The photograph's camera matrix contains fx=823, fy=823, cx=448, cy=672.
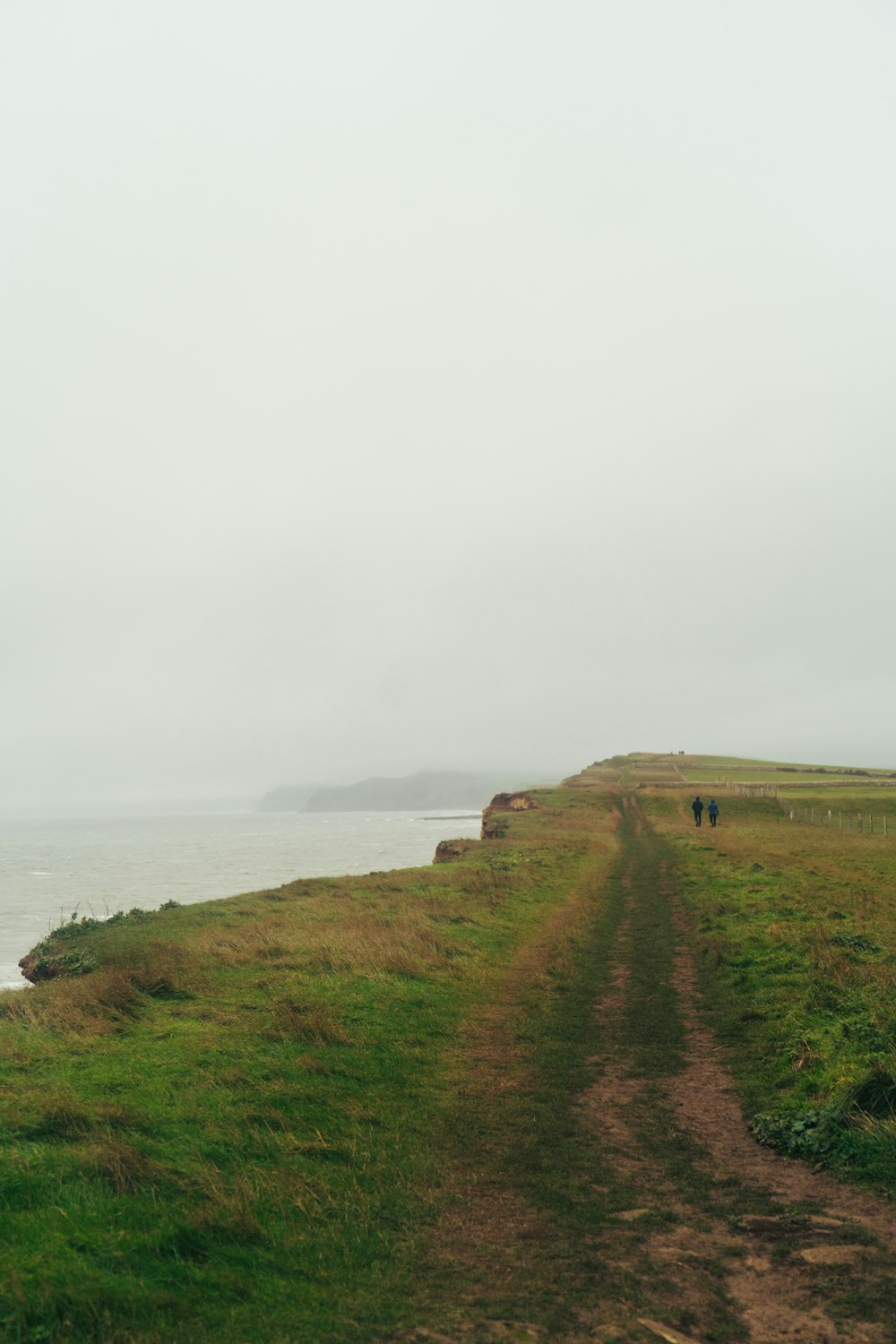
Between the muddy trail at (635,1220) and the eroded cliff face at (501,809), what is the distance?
141 ft

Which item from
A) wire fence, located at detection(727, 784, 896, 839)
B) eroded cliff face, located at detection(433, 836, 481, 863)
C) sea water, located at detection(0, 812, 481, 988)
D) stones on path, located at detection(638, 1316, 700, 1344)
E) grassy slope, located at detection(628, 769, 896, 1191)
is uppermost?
Result: stones on path, located at detection(638, 1316, 700, 1344)

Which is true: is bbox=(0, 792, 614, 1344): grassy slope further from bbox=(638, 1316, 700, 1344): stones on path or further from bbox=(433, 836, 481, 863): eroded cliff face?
bbox=(433, 836, 481, 863): eroded cliff face

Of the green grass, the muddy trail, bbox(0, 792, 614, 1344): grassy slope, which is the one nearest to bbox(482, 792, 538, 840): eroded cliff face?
the green grass

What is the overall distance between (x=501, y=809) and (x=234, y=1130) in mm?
74106

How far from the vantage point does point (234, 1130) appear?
9430mm

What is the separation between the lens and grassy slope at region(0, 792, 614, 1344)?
6348mm

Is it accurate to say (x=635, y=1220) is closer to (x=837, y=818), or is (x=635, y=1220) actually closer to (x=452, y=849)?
(x=452, y=849)

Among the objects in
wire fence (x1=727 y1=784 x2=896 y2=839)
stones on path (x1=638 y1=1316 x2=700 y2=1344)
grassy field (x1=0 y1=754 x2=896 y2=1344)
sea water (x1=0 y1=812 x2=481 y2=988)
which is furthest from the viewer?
wire fence (x1=727 y1=784 x2=896 y2=839)

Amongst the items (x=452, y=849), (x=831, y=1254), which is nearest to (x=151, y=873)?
(x=452, y=849)

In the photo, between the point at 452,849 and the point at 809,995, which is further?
the point at 452,849

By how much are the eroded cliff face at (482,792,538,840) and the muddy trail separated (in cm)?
4308

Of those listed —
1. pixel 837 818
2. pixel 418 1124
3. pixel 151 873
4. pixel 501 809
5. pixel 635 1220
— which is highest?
pixel 635 1220

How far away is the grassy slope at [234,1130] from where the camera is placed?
635 centimetres

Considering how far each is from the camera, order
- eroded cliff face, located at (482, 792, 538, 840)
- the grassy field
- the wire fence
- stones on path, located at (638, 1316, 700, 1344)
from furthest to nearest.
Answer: eroded cliff face, located at (482, 792, 538, 840) < the wire fence < the grassy field < stones on path, located at (638, 1316, 700, 1344)
